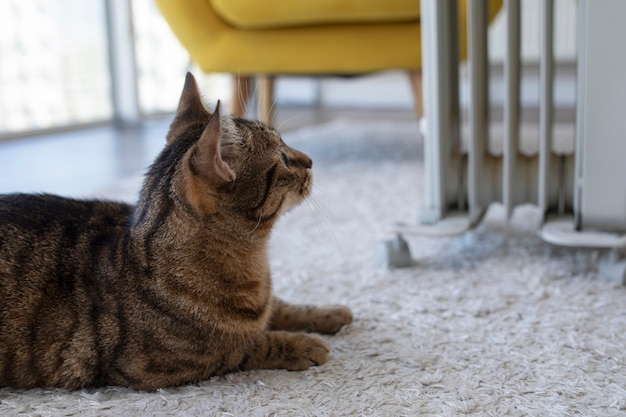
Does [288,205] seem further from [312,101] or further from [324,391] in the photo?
[312,101]

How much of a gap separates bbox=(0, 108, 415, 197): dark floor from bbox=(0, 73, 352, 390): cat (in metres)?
0.69

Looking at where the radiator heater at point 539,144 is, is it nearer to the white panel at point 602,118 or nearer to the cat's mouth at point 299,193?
the white panel at point 602,118

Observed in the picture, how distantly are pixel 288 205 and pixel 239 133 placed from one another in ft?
0.40

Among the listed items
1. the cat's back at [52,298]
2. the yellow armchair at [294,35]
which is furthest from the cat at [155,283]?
the yellow armchair at [294,35]

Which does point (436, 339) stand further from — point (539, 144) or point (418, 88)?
point (418, 88)

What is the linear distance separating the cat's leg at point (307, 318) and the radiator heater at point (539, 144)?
286mm

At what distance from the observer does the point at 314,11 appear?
2025mm

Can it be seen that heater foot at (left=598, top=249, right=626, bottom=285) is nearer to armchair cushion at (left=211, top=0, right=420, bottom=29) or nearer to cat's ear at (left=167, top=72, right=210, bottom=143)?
cat's ear at (left=167, top=72, right=210, bottom=143)

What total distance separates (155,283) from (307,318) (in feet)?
0.89

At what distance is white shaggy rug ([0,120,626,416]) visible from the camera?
0.77m

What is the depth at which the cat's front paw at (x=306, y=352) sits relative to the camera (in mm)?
864

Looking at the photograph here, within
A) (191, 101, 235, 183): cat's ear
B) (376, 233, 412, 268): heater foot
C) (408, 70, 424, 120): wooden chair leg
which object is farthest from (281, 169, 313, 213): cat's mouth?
(408, 70, 424, 120): wooden chair leg

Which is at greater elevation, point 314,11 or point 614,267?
point 314,11

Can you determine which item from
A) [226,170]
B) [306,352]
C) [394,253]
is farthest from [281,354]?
[394,253]
